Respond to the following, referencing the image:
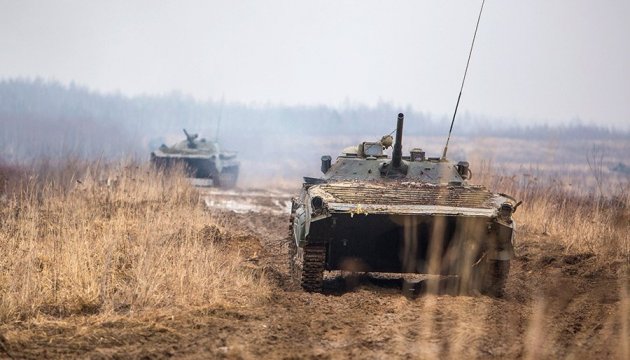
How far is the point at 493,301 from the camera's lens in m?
8.45

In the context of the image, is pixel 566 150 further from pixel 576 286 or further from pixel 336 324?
pixel 336 324

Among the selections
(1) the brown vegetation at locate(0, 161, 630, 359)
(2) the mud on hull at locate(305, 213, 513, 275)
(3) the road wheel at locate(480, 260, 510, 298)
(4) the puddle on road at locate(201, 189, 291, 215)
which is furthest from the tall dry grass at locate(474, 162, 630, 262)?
(4) the puddle on road at locate(201, 189, 291, 215)

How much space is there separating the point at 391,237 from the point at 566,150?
4146 cm

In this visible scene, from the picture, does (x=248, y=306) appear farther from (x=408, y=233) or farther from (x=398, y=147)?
(x=398, y=147)

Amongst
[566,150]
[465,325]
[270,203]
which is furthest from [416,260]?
[566,150]

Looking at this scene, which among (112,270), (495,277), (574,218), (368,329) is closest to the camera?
(368,329)

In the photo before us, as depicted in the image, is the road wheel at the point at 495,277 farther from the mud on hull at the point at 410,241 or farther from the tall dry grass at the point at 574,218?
the tall dry grass at the point at 574,218

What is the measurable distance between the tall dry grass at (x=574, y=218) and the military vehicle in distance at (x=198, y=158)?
11226 millimetres

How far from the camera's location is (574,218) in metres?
13.2

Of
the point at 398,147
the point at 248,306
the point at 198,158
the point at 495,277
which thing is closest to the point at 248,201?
the point at 198,158

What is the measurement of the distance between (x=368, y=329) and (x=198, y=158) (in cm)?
1991

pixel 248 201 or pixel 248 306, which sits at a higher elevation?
pixel 248 306

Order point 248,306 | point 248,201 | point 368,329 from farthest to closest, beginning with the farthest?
point 248,201 < point 248,306 < point 368,329

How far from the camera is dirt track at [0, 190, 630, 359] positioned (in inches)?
237
